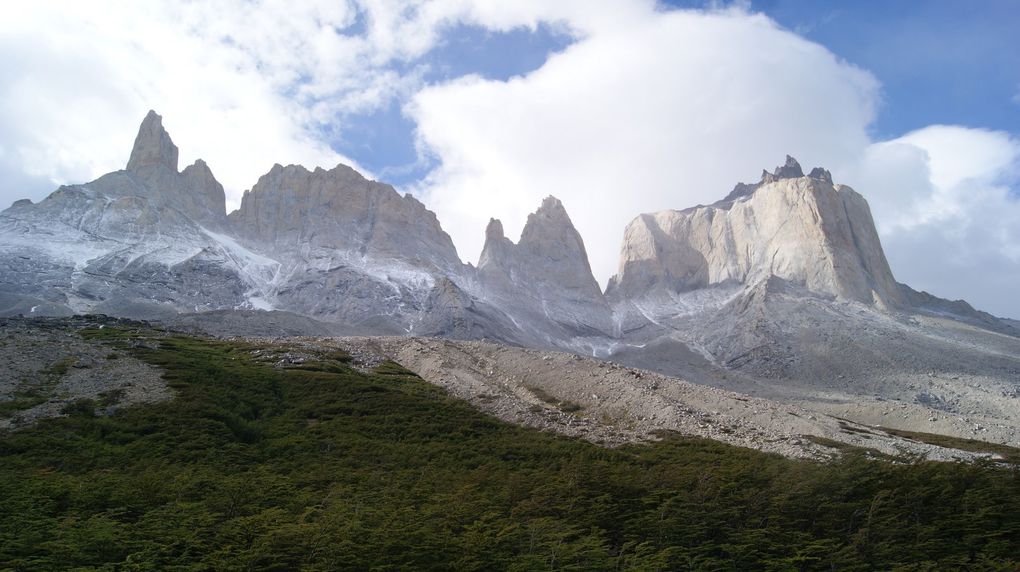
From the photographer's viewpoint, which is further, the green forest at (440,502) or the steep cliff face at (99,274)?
the steep cliff face at (99,274)

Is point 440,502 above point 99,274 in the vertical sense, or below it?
below

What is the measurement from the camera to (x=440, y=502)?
27.0 m

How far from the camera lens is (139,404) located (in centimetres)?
4434

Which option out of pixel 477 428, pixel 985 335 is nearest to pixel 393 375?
pixel 477 428

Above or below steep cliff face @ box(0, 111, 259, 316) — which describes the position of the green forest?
below

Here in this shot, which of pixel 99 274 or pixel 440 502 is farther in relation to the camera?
pixel 99 274

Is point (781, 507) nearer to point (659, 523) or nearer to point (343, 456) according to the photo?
point (659, 523)

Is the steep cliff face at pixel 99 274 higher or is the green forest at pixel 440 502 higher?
the steep cliff face at pixel 99 274

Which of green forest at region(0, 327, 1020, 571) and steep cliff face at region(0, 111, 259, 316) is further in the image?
steep cliff face at region(0, 111, 259, 316)

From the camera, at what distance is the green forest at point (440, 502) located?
20.3 metres

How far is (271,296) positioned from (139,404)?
154193mm

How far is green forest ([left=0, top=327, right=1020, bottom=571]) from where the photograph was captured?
→ 20.3m

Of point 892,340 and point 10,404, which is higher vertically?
point 892,340

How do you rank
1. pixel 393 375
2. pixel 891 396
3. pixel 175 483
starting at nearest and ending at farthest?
pixel 175 483 → pixel 393 375 → pixel 891 396
